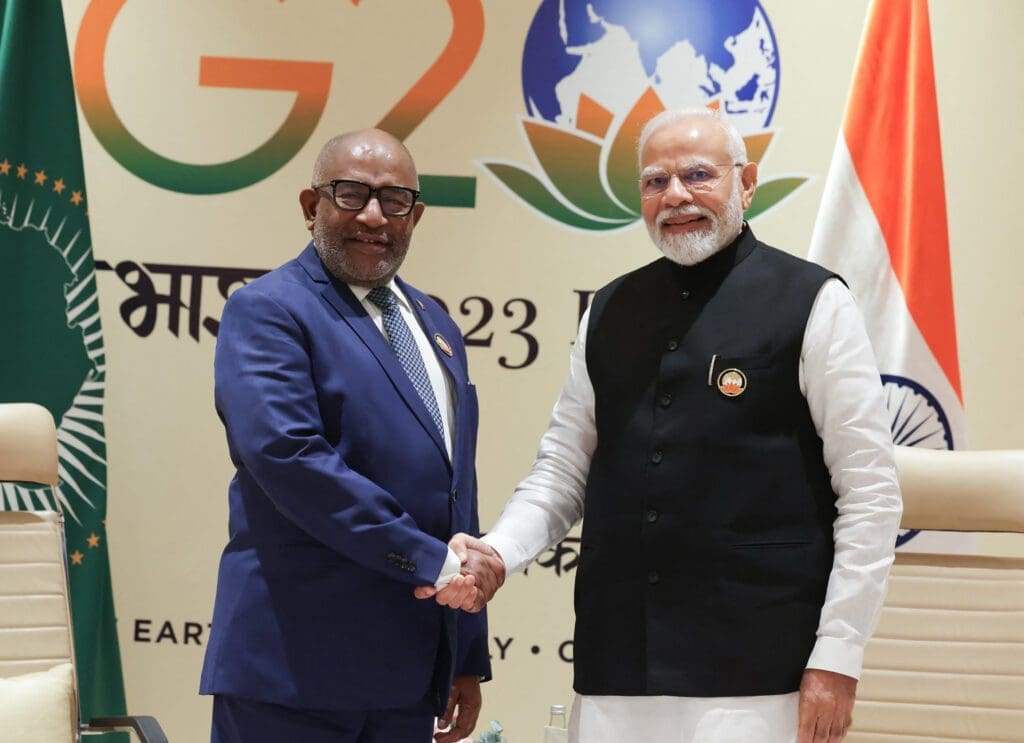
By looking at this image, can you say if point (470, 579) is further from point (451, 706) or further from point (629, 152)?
point (629, 152)

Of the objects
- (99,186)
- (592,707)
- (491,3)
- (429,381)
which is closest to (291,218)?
(99,186)

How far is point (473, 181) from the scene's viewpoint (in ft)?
13.0

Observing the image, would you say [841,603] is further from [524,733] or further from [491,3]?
[491,3]

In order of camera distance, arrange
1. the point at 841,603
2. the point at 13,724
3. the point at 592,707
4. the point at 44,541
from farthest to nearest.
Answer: the point at 44,541
the point at 13,724
the point at 592,707
the point at 841,603

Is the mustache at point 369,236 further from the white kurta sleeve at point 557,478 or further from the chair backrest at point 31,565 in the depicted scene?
the chair backrest at point 31,565

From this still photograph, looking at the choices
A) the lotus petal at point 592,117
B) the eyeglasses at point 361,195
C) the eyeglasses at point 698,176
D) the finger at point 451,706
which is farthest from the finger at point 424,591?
the lotus petal at point 592,117

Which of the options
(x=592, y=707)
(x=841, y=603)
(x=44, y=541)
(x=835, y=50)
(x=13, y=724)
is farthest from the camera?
(x=835, y=50)

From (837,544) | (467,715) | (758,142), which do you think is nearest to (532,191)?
(758,142)

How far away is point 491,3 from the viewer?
395cm

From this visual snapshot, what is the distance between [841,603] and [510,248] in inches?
84.5

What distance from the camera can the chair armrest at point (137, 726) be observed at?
9.41 ft

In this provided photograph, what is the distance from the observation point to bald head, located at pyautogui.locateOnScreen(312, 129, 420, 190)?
253 cm

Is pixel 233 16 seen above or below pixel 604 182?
above

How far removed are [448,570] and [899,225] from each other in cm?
220
